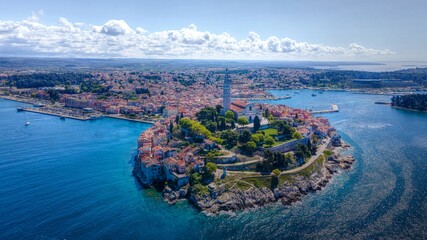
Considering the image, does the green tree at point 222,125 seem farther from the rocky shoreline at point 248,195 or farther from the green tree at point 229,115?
the rocky shoreline at point 248,195

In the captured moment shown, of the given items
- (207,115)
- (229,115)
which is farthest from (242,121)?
(207,115)

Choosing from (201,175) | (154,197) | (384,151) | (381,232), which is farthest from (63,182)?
(384,151)

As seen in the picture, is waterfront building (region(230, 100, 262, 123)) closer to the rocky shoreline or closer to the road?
the road

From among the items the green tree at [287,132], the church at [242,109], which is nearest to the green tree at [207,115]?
the church at [242,109]

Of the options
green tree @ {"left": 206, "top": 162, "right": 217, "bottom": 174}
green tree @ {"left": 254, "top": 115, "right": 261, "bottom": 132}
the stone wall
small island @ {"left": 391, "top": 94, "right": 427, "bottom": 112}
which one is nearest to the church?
green tree @ {"left": 254, "top": 115, "right": 261, "bottom": 132}

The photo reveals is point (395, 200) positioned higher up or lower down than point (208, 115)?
lower down

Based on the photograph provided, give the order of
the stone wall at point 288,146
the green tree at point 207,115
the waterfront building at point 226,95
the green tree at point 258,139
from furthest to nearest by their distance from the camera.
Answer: the waterfront building at point 226,95 < the green tree at point 207,115 < the stone wall at point 288,146 < the green tree at point 258,139

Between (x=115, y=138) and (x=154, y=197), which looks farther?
(x=115, y=138)

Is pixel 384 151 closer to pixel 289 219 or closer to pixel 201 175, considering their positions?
pixel 289 219
